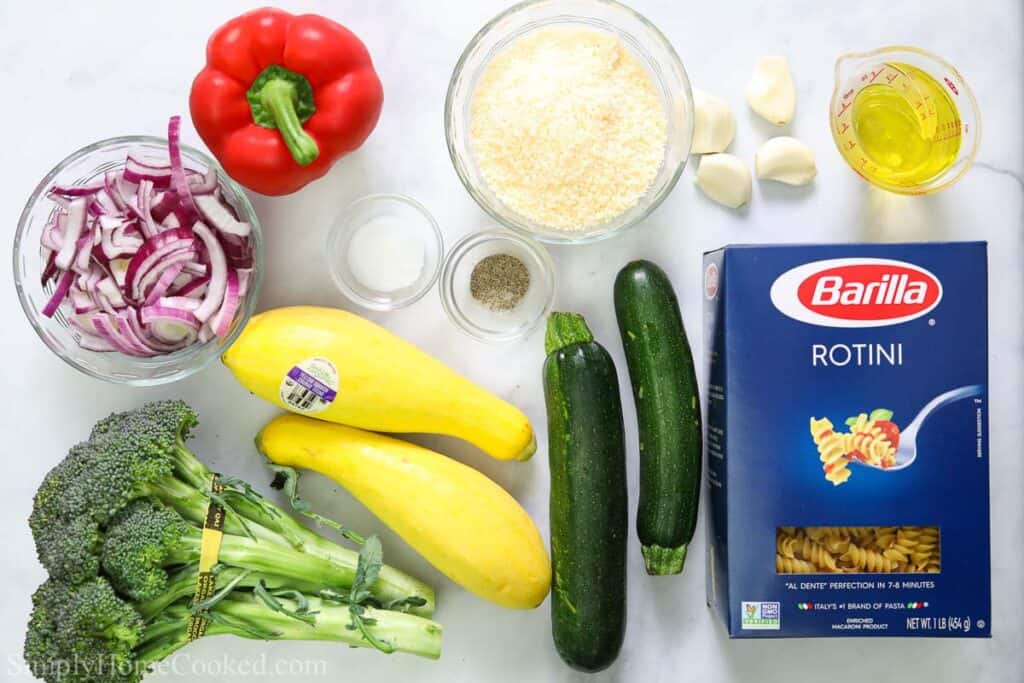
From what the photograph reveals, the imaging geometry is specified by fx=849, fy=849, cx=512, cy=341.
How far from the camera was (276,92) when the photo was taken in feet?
3.72

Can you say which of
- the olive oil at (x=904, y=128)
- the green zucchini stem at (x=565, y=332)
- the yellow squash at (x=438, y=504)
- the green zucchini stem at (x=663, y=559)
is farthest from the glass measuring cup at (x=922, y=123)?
the yellow squash at (x=438, y=504)

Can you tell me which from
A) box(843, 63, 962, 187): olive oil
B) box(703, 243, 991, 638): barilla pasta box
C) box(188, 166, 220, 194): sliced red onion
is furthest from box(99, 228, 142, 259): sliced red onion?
box(843, 63, 962, 187): olive oil

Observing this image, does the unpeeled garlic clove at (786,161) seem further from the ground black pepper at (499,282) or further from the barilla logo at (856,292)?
the ground black pepper at (499,282)

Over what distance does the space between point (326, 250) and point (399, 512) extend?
1.41ft

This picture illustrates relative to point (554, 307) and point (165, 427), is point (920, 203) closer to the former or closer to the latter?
point (554, 307)

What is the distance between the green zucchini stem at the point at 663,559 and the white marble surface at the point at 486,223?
65 mm

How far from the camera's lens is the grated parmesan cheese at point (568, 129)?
119 cm

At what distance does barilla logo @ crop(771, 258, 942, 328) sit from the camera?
110 centimetres

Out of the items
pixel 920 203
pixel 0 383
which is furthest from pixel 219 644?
pixel 920 203

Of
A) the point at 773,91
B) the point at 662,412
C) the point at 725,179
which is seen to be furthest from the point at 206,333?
the point at 773,91

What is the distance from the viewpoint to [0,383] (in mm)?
1375

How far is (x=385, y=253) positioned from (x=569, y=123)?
1.15 ft

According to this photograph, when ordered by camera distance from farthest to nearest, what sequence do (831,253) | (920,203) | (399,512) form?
(920,203), (399,512), (831,253)

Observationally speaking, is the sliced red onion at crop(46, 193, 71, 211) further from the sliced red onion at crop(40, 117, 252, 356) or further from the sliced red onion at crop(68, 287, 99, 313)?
the sliced red onion at crop(68, 287, 99, 313)
